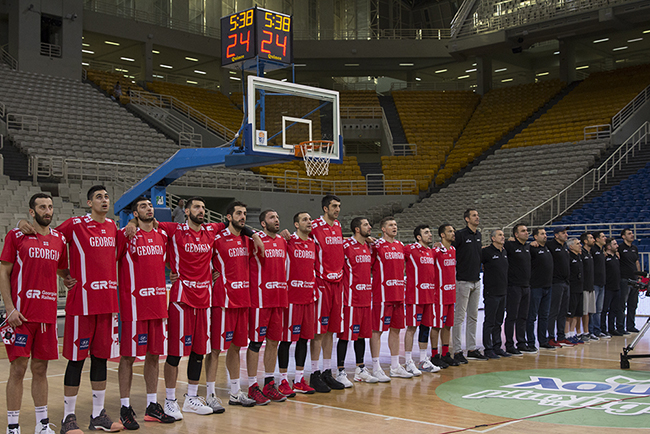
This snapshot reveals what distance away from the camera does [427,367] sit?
26.8 feet

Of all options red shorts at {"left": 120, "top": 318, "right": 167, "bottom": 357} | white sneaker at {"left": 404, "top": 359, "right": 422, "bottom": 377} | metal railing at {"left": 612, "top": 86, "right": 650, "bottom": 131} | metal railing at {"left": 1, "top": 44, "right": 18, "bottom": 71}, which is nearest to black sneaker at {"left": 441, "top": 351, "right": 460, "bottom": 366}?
white sneaker at {"left": 404, "top": 359, "right": 422, "bottom": 377}

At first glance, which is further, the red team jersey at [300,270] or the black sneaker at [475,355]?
the black sneaker at [475,355]

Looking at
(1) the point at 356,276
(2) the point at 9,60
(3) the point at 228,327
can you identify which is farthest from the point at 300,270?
(2) the point at 9,60

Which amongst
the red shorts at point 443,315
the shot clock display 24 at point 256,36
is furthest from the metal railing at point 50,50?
the red shorts at point 443,315

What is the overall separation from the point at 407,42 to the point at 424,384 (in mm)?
25633

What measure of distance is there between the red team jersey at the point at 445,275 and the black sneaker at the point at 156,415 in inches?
159

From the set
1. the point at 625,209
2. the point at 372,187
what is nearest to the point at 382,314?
the point at 625,209

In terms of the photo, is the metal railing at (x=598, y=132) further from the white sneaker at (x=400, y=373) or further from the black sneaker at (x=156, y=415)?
the black sneaker at (x=156, y=415)

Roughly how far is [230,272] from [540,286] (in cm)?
568

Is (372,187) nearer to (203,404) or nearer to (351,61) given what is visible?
(351,61)

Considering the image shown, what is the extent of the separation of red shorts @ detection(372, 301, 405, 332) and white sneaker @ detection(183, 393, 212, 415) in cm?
251

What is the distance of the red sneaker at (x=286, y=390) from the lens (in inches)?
267

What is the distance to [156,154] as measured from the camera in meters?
21.6

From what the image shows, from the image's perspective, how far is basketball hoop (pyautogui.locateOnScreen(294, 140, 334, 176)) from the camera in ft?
32.4
